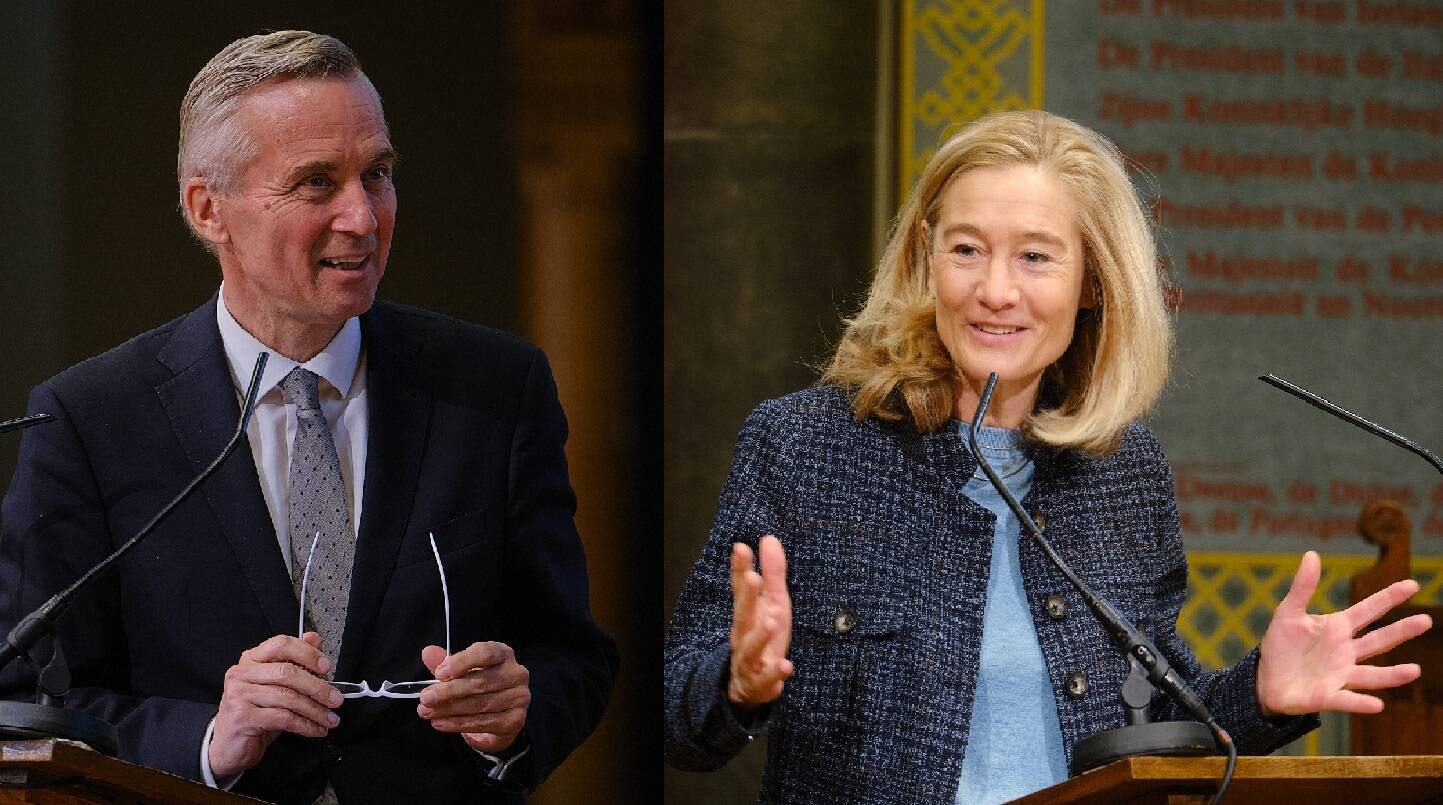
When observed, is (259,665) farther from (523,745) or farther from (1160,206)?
(1160,206)

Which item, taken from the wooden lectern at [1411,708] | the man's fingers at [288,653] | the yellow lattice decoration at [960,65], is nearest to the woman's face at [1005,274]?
the man's fingers at [288,653]

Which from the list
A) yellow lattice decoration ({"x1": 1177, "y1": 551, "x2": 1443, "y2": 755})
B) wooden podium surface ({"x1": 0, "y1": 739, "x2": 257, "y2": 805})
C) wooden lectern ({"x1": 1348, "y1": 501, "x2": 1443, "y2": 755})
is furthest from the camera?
yellow lattice decoration ({"x1": 1177, "y1": 551, "x2": 1443, "y2": 755})

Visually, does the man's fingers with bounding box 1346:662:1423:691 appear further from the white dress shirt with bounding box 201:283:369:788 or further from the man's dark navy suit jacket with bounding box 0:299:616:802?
the white dress shirt with bounding box 201:283:369:788

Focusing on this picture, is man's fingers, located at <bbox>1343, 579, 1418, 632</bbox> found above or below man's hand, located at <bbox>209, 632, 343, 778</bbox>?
above

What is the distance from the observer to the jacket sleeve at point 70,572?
2.46 meters

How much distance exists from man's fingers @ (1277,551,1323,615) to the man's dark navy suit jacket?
41.9 inches

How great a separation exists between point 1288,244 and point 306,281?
2897mm

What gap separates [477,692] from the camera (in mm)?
→ 2387

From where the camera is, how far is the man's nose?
2701 millimetres

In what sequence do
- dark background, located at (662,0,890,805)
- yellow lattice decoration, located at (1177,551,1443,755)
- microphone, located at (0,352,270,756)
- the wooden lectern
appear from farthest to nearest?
yellow lattice decoration, located at (1177,551,1443,755), the wooden lectern, dark background, located at (662,0,890,805), microphone, located at (0,352,270,756)

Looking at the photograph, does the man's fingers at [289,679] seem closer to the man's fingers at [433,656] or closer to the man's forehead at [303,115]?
the man's fingers at [433,656]

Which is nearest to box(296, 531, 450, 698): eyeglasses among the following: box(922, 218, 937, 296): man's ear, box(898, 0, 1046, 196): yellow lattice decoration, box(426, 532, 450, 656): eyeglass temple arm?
box(426, 532, 450, 656): eyeglass temple arm

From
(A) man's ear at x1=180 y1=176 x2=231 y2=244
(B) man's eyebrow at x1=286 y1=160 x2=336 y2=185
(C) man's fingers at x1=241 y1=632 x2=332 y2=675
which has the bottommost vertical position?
(C) man's fingers at x1=241 y1=632 x2=332 y2=675

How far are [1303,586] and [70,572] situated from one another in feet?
5.40
